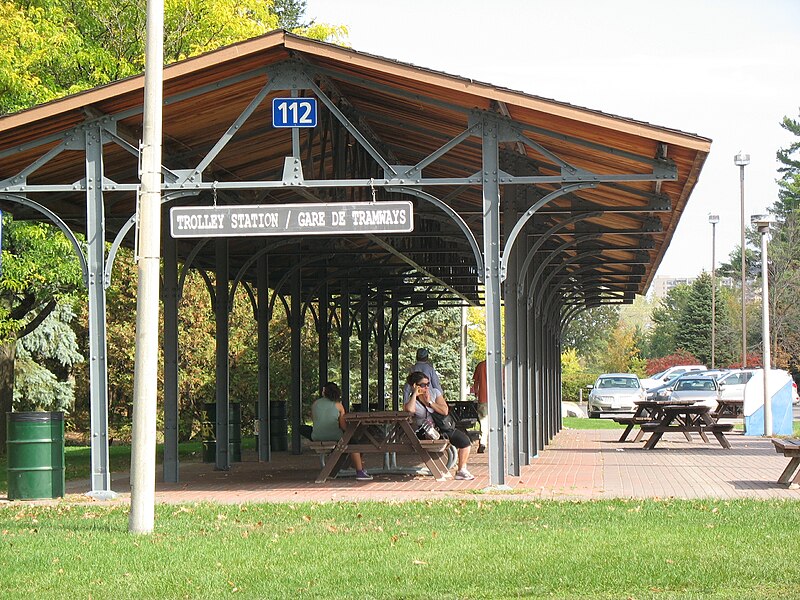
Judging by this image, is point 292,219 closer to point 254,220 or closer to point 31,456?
point 254,220

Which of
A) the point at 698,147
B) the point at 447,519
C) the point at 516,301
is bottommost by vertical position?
the point at 447,519

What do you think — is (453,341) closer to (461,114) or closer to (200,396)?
(200,396)

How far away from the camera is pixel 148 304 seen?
1055cm

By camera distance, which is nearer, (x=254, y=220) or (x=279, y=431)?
(x=254, y=220)

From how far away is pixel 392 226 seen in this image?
13.2m

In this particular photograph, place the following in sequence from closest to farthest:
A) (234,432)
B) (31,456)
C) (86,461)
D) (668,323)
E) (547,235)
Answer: (31,456) → (547,235) → (234,432) → (86,461) → (668,323)

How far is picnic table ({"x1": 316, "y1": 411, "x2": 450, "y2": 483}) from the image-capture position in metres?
15.1

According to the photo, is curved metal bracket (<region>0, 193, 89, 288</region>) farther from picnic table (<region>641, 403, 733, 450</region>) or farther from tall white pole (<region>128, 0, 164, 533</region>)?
picnic table (<region>641, 403, 733, 450</region>)

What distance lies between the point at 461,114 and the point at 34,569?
7610mm

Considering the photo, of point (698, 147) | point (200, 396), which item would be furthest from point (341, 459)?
point (200, 396)

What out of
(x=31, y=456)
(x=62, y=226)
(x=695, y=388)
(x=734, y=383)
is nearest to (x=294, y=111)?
(x=62, y=226)

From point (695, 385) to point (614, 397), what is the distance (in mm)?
4909

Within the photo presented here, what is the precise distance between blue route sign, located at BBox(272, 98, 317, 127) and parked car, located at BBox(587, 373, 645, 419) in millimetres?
31159

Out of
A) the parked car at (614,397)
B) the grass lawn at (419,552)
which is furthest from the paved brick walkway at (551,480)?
the parked car at (614,397)
